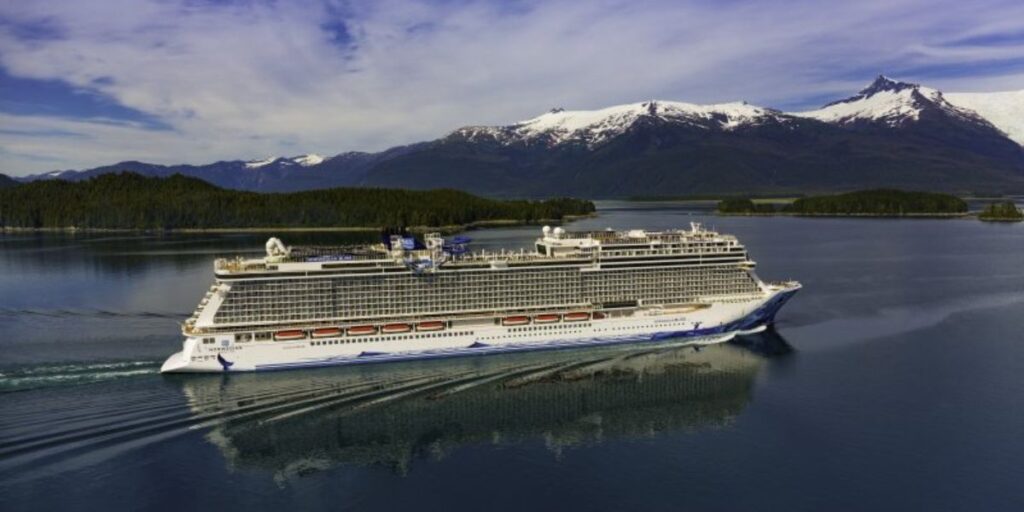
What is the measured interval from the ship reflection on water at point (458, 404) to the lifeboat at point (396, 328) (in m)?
1.54

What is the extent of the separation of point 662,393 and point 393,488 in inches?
514

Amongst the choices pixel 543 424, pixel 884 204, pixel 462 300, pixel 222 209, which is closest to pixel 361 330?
pixel 462 300

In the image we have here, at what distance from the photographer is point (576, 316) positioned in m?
35.8

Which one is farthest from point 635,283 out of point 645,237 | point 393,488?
point 393,488

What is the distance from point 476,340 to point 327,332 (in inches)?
269

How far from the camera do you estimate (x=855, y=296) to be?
4900cm

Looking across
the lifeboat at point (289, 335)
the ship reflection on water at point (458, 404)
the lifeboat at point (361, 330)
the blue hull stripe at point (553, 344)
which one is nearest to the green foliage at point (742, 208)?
the blue hull stripe at point (553, 344)

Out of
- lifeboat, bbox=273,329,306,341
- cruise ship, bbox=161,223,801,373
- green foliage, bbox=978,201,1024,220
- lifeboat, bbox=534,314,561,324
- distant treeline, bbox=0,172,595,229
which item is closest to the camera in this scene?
cruise ship, bbox=161,223,801,373

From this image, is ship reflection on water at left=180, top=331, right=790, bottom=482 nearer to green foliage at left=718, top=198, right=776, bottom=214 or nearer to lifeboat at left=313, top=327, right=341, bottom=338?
lifeboat at left=313, top=327, right=341, bottom=338

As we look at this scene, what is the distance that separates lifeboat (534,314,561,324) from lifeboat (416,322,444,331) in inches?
183

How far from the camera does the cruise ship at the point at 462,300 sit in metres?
31.8

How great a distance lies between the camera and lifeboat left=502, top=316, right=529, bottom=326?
1368 inches

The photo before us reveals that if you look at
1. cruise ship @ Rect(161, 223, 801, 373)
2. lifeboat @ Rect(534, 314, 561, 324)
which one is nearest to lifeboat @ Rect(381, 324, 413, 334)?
cruise ship @ Rect(161, 223, 801, 373)

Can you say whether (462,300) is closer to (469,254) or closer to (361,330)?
(469,254)
